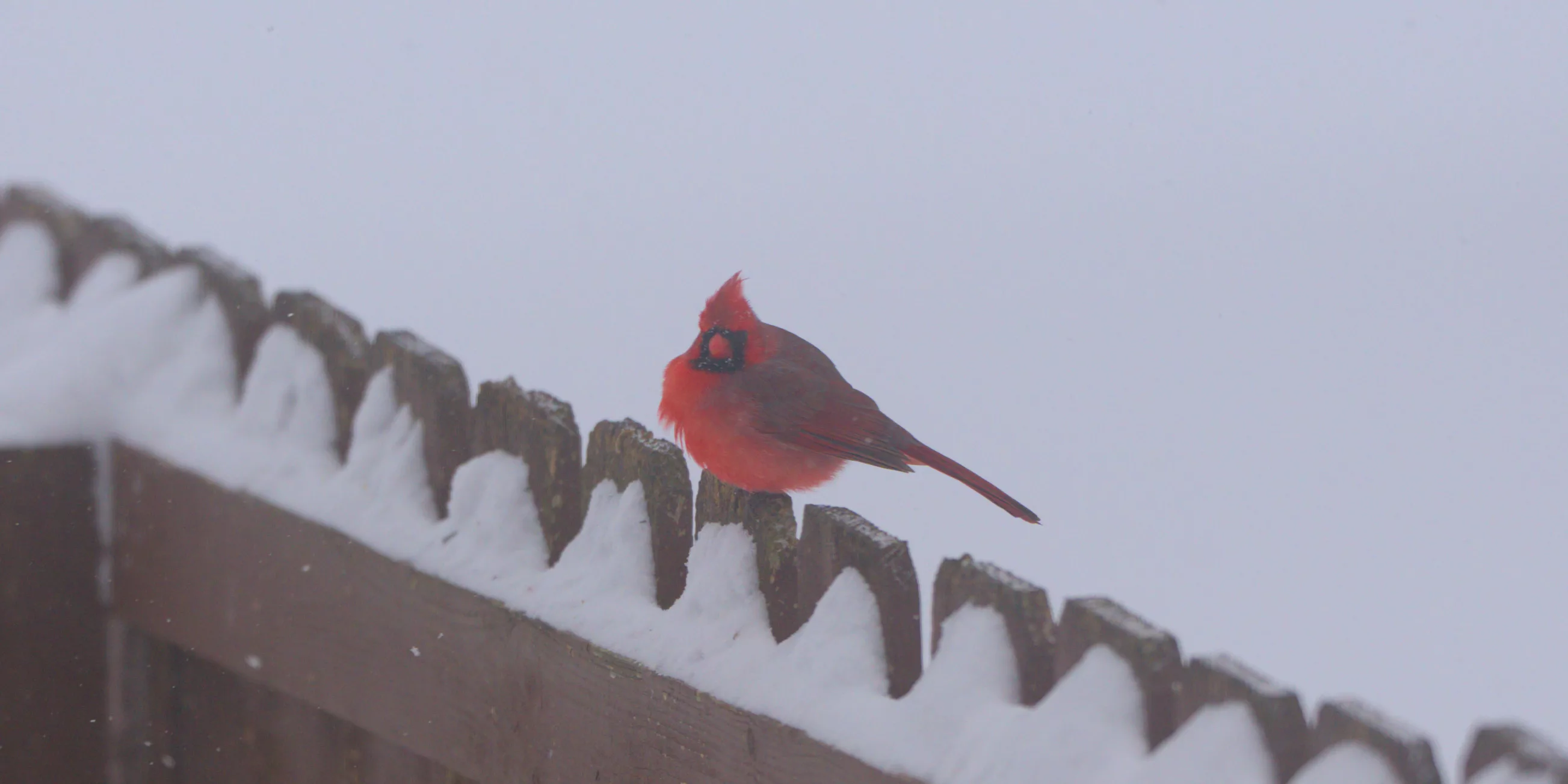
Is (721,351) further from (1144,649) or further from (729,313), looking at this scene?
(1144,649)

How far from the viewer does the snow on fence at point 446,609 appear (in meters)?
1.59

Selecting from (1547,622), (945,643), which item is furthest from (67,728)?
(1547,622)

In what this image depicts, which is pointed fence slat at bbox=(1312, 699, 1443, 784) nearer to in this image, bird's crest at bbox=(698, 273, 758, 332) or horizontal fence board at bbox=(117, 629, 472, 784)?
horizontal fence board at bbox=(117, 629, 472, 784)

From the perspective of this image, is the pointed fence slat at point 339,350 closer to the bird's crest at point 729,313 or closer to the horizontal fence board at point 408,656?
the horizontal fence board at point 408,656

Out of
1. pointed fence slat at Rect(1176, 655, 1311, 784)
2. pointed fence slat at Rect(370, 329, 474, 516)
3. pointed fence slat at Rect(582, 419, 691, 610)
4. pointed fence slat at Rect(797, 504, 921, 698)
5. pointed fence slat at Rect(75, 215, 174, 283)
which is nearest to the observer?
pointed fence slat at Rect(1176, 655, 1311, 784)

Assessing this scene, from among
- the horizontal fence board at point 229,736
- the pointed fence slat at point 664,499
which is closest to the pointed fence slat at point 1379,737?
the pointed fence slat at point 664,499

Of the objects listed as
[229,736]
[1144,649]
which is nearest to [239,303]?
[229,736]

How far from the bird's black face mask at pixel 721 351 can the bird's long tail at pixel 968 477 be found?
327 millimetres

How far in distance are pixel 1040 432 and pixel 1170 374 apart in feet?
1.84

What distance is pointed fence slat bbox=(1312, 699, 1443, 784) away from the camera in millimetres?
1323

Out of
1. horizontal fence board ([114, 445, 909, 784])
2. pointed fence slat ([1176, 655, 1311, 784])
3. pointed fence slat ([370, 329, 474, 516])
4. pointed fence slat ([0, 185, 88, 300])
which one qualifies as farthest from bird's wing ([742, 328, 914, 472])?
pointed fence slat ([0, 185, 88, 300])

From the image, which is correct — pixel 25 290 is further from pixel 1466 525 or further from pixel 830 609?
pixel 1466 525

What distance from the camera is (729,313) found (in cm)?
268

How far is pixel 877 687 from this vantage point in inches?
71.3
